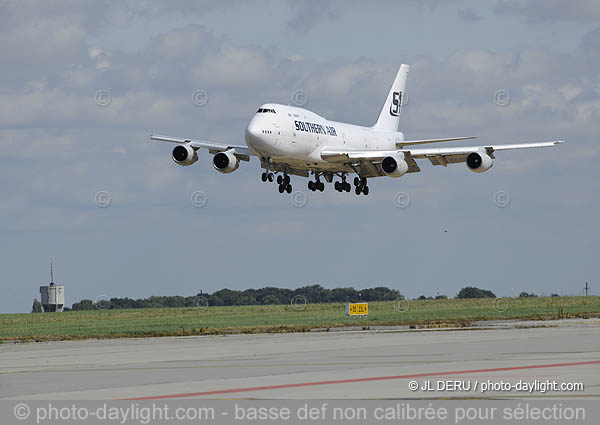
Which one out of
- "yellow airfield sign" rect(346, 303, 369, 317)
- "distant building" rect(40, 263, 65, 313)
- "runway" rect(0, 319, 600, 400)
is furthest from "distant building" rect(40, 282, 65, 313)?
"runway" rect(0, 319, 600, 400)

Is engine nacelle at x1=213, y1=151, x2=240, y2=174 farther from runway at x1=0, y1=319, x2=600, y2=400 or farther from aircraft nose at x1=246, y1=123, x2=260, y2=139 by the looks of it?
runway at x1=0, y1=319, x2=600, y2=400

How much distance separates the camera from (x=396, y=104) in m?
92.5

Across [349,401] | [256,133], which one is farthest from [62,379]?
[256,133]

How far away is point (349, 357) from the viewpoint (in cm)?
3144

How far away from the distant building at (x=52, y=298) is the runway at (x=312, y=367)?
5252 inches

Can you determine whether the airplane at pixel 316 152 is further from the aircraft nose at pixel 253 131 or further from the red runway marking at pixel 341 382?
the red runway marking at pixel 341 382

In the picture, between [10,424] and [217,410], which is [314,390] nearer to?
[217,410]

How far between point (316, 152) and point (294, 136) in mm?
3457

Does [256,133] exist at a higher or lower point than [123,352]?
higher

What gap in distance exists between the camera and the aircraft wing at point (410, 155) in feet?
214

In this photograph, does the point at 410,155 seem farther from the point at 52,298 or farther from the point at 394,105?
the point at 52,298

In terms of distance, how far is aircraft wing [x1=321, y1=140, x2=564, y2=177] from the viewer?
65125 millimetres

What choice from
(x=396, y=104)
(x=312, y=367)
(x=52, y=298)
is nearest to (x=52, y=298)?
(x=52, y=298)

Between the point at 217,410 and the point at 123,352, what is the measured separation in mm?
20464
